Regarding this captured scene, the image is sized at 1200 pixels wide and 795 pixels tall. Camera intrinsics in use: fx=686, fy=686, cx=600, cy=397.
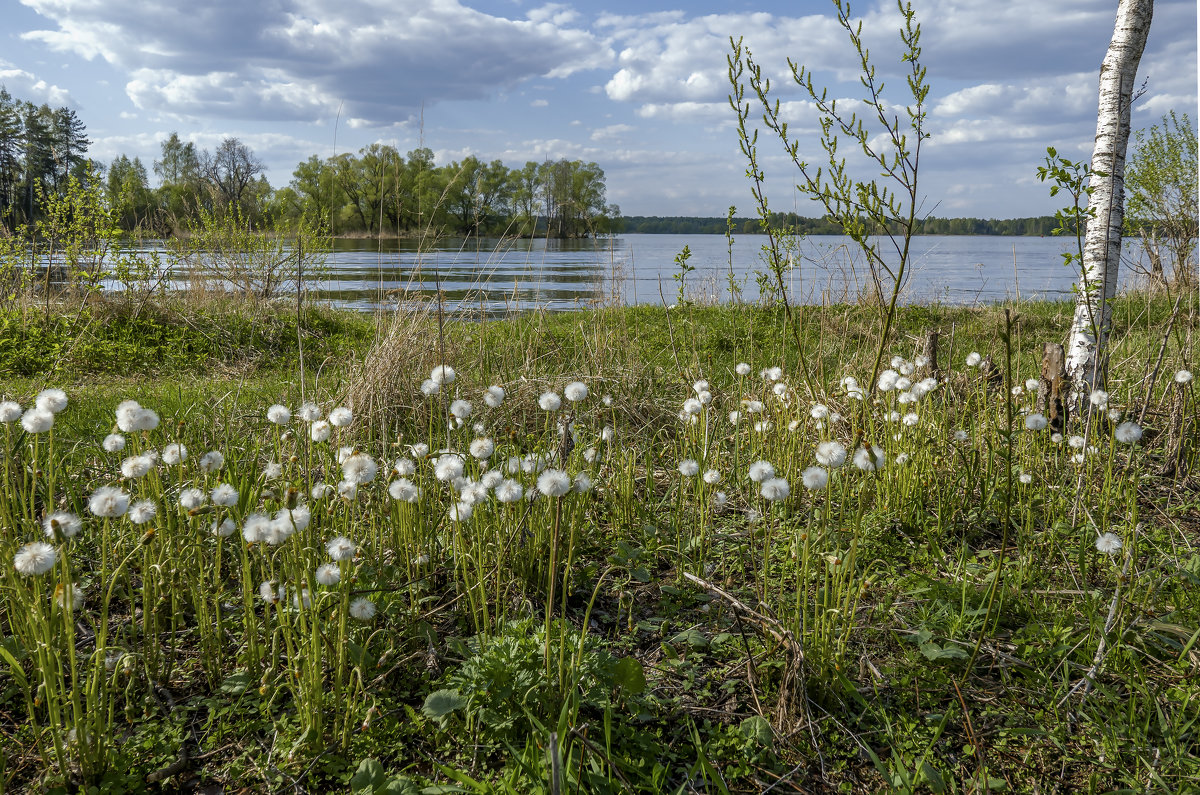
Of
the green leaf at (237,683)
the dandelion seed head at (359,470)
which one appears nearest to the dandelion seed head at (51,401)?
the dandelion seed head at (359,470)

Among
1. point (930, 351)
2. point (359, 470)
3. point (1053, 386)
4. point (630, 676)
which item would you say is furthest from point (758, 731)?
point (930, 351)

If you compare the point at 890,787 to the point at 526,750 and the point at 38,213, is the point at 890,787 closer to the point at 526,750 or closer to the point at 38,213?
the point at 526,750

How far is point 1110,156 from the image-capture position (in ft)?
12.9

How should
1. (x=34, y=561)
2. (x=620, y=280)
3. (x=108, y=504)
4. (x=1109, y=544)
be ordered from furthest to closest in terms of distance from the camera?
(x=620, y=280) → (x=1109, y=544) → (x=108, y=504) → (x=34, y=561)

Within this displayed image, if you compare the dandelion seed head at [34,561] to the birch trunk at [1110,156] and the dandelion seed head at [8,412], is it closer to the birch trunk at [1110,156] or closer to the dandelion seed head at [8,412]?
the dandelion seed head at [8,412]

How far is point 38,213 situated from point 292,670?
4276 centimetres

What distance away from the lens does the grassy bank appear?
1.60 meters

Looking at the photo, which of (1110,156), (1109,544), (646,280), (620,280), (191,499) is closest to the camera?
(191,499)

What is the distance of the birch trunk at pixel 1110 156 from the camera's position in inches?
149

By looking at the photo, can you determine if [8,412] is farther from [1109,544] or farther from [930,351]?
[930,351]

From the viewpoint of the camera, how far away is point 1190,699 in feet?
5.48

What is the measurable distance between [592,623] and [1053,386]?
299 centimetres

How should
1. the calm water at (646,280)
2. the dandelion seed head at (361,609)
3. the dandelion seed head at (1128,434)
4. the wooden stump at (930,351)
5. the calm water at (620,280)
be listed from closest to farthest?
the dandelion seed head at (361,609) < the dandelion seed head at (1128,434) < the wooden stump at (930,351) < the calm water at (620,280) < the calm water at (646,280)

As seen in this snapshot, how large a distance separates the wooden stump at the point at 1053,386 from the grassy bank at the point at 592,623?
30 cm
